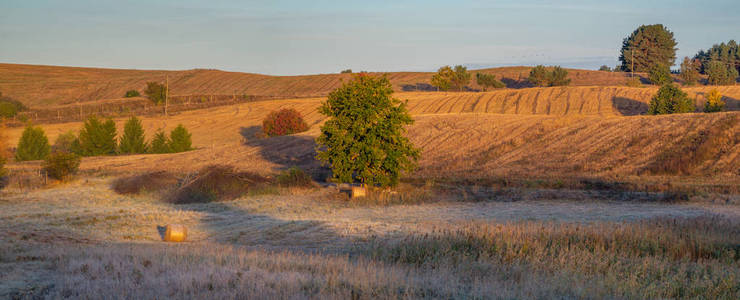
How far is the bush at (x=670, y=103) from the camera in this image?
4147cm

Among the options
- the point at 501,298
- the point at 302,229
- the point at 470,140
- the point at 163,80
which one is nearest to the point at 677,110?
the point at 470,140

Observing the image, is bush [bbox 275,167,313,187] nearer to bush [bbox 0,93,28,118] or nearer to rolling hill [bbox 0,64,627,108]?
bush [bbox 0,93,28,118]

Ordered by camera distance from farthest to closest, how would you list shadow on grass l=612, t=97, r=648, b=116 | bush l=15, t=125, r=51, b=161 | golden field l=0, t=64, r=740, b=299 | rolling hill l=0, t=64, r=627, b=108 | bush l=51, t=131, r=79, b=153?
1. rolling hill l=0, t=64, r=627, b=108
2. bush l=51, t=131, r=79, b=153
3. shadow on grass l=612, t=97, r=648, b=116
4. bush l=15, t=125, r=51, b=161
5. golden field l=0, t=64, r=740, b=299

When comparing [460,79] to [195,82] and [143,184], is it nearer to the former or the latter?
[195,82]

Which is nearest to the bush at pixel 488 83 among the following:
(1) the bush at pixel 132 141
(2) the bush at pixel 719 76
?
(2) the bush at pixel 719 76

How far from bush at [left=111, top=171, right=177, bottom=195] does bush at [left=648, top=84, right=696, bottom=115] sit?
114ft

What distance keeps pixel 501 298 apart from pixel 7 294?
557 centimetres

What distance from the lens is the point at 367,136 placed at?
23203 mm

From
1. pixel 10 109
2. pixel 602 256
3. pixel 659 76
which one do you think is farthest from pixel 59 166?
pixel 659 76

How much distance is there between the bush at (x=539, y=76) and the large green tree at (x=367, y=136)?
60819 millimetres

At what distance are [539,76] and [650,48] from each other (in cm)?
3083

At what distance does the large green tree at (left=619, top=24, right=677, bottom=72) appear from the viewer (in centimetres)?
9644

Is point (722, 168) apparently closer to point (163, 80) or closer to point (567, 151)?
point (567, 151)

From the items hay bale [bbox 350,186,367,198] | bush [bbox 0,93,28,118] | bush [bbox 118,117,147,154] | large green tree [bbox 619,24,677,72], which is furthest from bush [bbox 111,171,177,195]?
large green tree [bbox 619,24,677,72]
